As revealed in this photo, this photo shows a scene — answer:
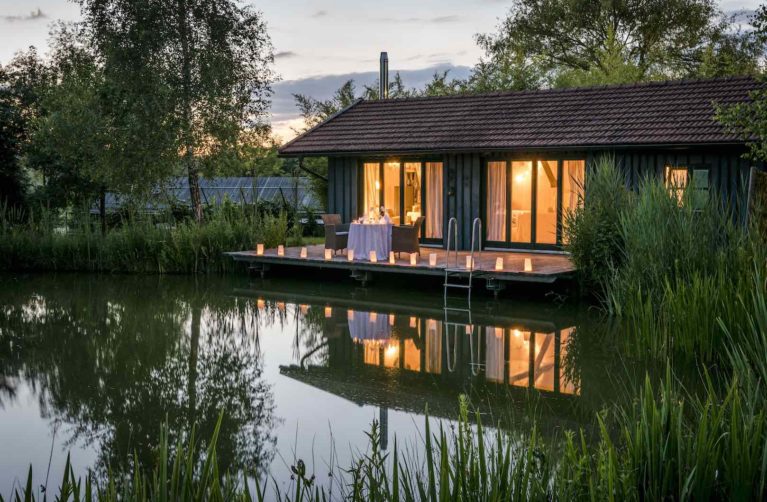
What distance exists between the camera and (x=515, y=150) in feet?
56.9

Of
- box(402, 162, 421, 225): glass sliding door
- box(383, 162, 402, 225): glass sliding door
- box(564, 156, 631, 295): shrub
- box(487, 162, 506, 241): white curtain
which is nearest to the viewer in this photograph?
box(564, 156, 631, 295): shrub

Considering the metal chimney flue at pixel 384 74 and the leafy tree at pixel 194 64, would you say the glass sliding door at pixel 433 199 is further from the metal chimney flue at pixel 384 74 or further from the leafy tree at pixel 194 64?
the leafy tree at pixel 194 64

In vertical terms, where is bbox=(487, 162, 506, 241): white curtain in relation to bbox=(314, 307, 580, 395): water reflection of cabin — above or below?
above

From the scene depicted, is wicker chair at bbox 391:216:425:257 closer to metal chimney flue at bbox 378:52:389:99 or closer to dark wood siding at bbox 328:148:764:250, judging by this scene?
dark wood siding at bbox 328:148:764:250

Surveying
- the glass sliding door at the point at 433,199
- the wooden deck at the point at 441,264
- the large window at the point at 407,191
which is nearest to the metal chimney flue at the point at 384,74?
the large window at the point at 407,191

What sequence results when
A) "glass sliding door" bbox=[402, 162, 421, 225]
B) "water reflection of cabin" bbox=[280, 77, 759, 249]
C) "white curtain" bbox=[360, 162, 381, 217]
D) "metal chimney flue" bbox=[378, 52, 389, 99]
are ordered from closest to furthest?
"water reflection of cabin" bbox=[280, 77, 759, 249]
"glass sliding door" bbox=[402, 162, 421, 225]
"white curtain" bbox=[360, 162, 381, 217]
"metal chimney flue" bbox=[378, 52, 389, 99]

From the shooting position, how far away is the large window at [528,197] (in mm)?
17672

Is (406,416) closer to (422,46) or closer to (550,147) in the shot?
(550,147)

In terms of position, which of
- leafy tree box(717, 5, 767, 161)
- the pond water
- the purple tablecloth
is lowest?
the pond water

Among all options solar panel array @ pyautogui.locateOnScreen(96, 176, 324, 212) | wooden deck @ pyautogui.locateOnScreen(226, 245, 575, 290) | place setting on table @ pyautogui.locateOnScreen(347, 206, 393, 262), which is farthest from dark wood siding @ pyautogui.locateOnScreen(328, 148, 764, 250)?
solar panel array @ pyautogui.locateOnScreen(96, 176, 324, 212)

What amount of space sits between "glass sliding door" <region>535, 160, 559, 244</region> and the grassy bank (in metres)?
5.64

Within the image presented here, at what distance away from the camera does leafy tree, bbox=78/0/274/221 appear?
69.4 ft

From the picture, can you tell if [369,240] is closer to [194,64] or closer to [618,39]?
[194,64]

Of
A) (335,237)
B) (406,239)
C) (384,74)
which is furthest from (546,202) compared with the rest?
(384,74)
